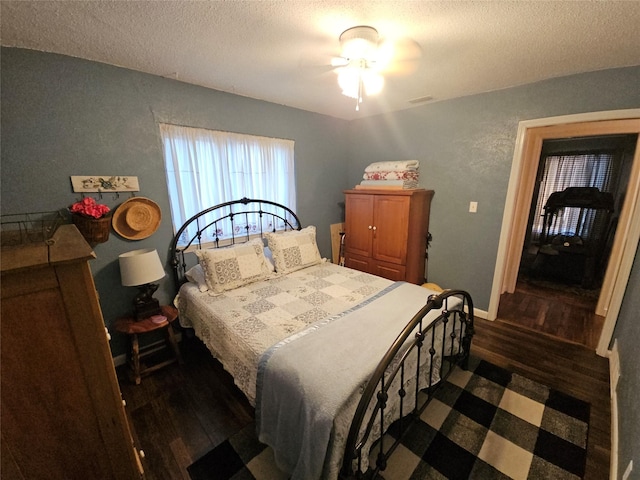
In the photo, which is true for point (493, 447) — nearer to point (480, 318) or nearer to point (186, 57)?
point (480, 318)

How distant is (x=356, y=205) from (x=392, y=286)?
1350mm

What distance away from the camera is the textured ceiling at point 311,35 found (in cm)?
131

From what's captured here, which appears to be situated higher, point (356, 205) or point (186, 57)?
point (186, 57)

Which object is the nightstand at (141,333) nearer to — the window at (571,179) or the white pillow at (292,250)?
the white pillow at (292,250)

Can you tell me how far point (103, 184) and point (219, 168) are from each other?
0.95 metres

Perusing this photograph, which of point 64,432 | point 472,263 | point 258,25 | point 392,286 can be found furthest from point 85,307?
point 472,263

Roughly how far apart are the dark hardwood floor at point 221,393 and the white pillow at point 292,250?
1083 mm

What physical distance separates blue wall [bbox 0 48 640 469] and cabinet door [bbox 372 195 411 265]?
0.51 metres

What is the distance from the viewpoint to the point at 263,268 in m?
2.55

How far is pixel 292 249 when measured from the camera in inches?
109

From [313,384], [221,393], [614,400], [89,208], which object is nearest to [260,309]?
[221,393]

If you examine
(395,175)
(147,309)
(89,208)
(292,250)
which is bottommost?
(147,309)

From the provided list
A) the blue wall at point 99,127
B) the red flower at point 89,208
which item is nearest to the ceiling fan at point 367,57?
the blue wall at point 99,127

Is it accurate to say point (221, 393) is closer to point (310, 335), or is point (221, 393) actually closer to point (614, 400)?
point (310, 335)
